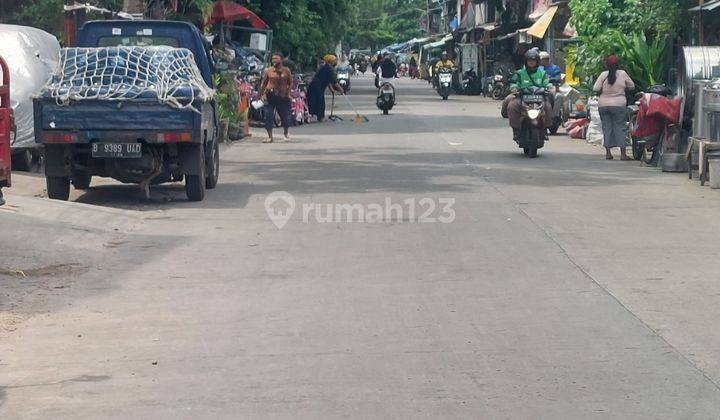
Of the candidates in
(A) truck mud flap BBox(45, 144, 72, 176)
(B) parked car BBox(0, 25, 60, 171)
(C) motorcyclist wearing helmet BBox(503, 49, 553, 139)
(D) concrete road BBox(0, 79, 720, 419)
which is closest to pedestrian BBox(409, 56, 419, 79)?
(C) motorcyclist wearing helmet BBox(503, 49, 553, 139)

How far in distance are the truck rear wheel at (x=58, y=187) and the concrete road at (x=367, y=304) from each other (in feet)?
1.36

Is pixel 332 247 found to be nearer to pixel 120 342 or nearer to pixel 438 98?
pixel 120 342

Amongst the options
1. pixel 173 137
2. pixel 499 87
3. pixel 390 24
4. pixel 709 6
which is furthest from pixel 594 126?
pixel 390 24

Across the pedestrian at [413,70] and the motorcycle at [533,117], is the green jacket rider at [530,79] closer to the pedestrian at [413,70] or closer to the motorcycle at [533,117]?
the motorcycle at [533,117]

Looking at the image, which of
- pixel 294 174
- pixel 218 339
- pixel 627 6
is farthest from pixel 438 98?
pixel 218 339

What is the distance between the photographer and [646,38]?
24672mm

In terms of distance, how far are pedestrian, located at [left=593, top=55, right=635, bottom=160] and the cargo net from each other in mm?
7925

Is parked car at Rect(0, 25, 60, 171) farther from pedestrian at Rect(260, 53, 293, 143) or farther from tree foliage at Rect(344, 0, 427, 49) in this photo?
tree foliage at Rect(344, 0, 427, 49)

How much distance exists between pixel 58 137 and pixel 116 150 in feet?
2.32

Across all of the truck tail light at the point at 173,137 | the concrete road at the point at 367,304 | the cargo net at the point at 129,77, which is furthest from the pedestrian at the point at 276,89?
the truck tail light at the point at 173,137

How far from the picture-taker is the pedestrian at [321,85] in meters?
31.6

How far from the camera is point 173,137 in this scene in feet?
44.9

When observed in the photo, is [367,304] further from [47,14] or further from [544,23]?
[544,23]

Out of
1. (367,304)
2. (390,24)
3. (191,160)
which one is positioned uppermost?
(390,24)
